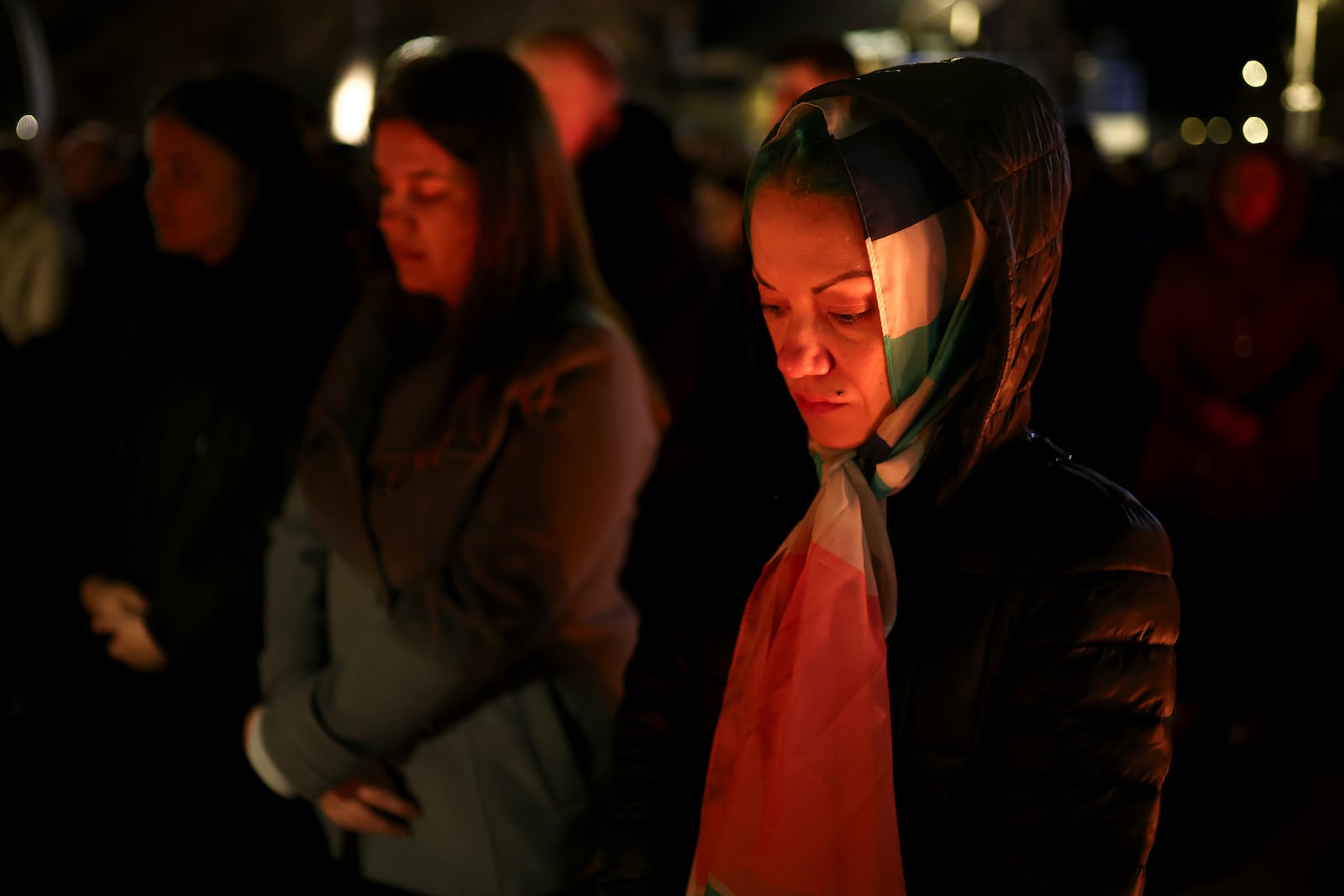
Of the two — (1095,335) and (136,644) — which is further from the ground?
(1095,335)

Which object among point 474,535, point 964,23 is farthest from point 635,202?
point 964,23

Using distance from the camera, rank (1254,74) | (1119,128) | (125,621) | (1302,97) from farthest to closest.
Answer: (1119,128), (1254,74), (1302,97), (125,621)

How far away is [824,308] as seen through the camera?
1383 millimetres

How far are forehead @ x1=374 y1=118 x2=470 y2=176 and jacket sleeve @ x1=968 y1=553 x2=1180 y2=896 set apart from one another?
1.30 m

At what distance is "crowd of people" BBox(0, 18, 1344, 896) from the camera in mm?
1345

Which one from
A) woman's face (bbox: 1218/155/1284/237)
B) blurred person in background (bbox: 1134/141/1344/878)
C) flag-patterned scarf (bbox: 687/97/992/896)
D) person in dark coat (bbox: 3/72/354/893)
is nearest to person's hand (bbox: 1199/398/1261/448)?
blurred person in background (bbox: 1134/141/1344/878)

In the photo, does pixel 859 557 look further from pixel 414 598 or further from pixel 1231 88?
pixel 1231 88

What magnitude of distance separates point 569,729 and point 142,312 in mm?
1686

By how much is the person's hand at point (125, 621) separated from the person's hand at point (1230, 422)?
3.91m

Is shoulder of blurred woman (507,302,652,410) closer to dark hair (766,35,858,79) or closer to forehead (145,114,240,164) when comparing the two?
forehead (145,114,240,164)

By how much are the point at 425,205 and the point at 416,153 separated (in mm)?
90

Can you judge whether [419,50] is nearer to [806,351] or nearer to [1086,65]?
[806,351]

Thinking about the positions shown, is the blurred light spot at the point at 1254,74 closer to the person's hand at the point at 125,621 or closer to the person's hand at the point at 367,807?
the person's hand at the point at 125,621

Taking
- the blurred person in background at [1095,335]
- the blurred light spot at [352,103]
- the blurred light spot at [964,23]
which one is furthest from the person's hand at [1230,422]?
the blurred light spot at [964,23]
